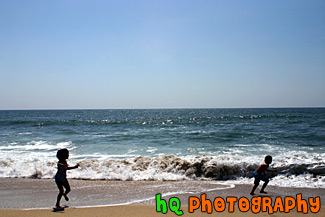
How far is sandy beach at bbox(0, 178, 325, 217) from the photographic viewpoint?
15.9 feet

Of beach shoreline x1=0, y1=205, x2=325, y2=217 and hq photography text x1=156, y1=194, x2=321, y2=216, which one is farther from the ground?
beach shoreline x1=0, y1=205, x2=325, y2=217

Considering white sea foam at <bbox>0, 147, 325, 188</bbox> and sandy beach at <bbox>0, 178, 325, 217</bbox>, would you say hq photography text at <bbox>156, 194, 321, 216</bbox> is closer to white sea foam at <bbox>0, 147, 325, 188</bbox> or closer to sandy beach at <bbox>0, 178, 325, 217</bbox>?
sandy beach at <bbox>0, 178, 325, 217</bbox>

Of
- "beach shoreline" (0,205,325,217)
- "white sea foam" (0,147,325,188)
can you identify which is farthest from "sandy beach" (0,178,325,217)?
"white sea foam" (0,147,325,188)

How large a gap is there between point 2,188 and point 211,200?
5.86 metres

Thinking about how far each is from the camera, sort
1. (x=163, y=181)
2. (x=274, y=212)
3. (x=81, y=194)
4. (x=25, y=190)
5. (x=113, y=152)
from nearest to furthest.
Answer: (x=274, y=212) < (x=81, y=194) < (x=25, y=190) < (x=163, y=181) < (x=113, y=152)

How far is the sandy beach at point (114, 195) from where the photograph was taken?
15.9ft

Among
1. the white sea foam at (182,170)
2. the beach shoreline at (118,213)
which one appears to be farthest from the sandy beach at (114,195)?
the white sea foam at (182,170)

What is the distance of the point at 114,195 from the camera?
244 inches

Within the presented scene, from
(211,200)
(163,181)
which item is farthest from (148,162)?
(211,200)

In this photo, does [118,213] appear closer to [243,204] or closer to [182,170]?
[243,204]

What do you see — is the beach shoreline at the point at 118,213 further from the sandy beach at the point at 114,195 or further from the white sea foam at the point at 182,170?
the white sea foam at the point at 182,170

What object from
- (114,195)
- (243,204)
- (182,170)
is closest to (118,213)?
(114,195)

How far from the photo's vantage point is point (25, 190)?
6.73 m

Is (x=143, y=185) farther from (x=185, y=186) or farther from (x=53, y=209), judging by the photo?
(x=53, y=209)
